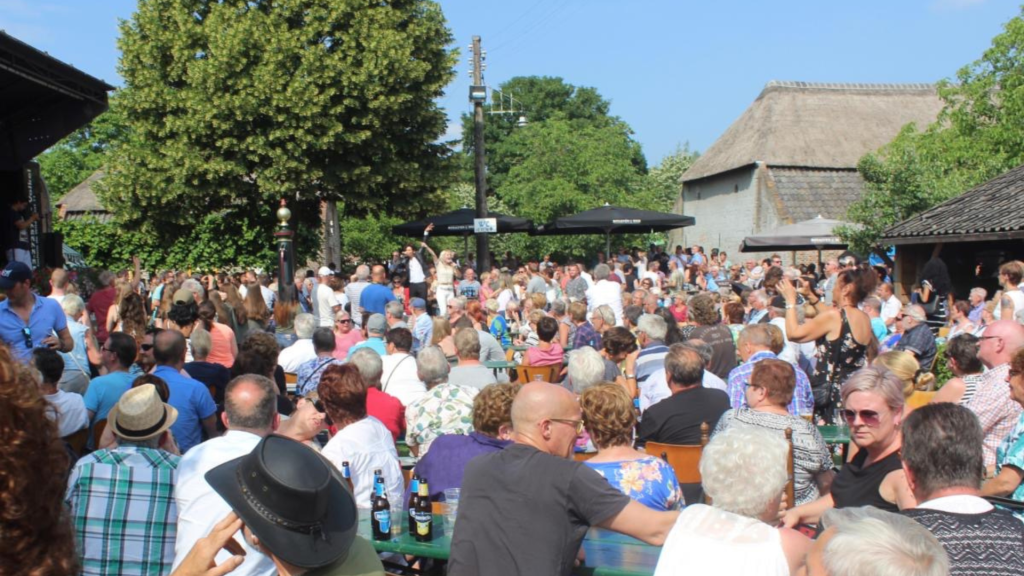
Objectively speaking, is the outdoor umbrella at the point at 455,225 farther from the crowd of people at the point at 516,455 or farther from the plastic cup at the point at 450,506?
the plastic cup at the point at 450,506

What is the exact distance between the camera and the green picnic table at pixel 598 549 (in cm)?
369

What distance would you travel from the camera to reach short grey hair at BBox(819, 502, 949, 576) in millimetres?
2422

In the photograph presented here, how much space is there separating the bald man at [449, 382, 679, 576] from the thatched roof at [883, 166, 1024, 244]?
15093mm

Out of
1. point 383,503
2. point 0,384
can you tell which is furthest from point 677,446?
point 0,384

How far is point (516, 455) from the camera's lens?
352 centimetres

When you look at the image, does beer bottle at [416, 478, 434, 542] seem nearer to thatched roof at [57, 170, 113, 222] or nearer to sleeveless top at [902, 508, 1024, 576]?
sleeveless top at [902, 508, 1024, 576]

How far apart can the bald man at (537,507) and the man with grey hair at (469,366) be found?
→ 3.82 meters

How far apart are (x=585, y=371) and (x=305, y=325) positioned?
3459 millimetres

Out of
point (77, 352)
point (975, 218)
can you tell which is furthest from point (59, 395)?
point (975, 218)

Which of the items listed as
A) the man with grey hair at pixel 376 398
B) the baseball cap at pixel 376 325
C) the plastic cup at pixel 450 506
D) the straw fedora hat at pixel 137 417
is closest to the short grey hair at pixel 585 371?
the man with grey hair at pixel 376 398

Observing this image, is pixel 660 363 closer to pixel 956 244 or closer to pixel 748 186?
pixel 956 244

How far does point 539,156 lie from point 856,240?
61.0ft

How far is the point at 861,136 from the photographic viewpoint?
3862 centimetres

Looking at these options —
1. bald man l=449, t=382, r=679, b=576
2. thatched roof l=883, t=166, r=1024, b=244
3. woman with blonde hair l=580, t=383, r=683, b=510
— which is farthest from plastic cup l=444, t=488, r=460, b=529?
thatched roof l=883, t=166, r=1024, b=244
